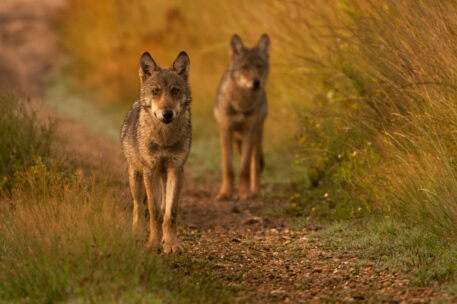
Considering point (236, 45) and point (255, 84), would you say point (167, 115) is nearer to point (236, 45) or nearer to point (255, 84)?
point (255, 84)

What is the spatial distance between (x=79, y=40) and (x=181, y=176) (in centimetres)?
1633

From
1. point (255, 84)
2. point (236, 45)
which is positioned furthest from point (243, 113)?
point (236, 45)

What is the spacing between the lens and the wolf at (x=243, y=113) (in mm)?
8195

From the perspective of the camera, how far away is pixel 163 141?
5309mm

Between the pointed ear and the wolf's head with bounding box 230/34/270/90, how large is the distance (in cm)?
261

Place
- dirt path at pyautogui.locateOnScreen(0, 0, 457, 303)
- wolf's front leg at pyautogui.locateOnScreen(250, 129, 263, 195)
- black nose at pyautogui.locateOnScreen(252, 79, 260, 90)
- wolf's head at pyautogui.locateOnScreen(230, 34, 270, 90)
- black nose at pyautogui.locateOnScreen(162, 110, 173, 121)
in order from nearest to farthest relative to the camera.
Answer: dirt path at pyautogui.locateOnScreen(0, 0, 457, 303)
black nose at pyautogui.locateOnScreen(162, 110, 173, 121)
black nose at pyautogui.locateOnScreen(252, 79, 260, 90)
wolf's head at pyautogui.locateOnScreen(230, 34, 270, 90)
wolf's front leg at pyautogui.locateOnScreen(250, 129, 263, 195)

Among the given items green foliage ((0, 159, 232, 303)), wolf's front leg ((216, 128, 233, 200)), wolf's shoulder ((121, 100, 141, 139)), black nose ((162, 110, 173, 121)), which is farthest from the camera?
wolf's front leg ((216, 128, 233, 200))

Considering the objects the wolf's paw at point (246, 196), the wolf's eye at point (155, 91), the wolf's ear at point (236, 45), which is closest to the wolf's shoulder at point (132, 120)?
the wolf's eye at point (155, 91)

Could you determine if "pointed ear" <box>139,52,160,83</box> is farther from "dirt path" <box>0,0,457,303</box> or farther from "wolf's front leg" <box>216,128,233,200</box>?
"wolf's front leg" <box>216,128,233,200</box>

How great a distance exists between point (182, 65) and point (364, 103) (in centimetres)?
189

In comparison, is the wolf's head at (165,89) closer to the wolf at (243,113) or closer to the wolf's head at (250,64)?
the wolf's head at (250,64)

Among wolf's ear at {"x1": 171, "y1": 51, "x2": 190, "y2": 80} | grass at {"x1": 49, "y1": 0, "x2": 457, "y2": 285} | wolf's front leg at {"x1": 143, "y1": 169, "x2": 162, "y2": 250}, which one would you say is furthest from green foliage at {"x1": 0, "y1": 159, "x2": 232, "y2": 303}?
grass at {"x1": 49, "y1": 0, "x2": 457, "y2": 285}

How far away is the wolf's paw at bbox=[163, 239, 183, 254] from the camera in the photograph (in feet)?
16.8

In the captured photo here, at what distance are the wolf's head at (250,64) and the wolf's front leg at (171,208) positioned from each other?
114 inches
